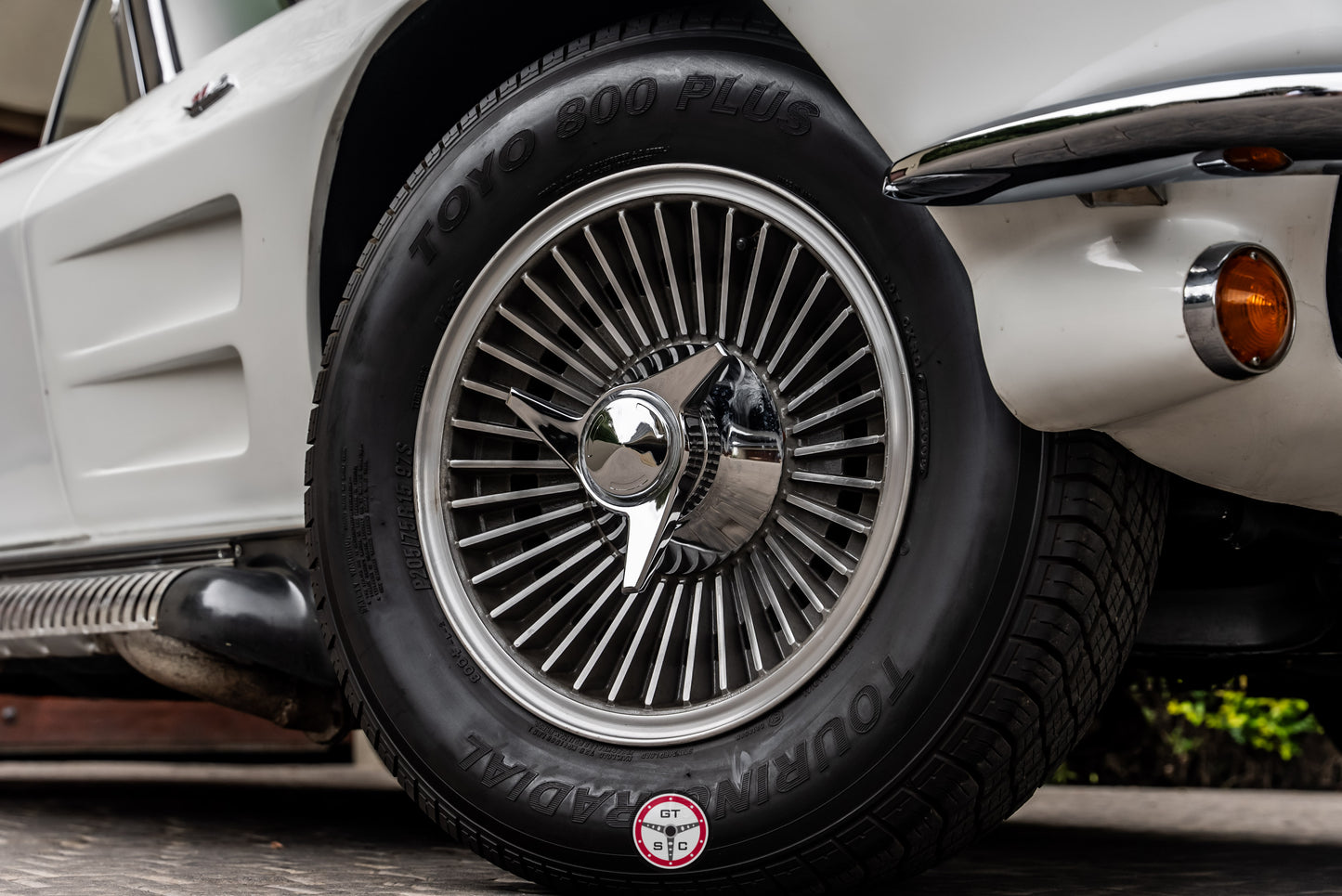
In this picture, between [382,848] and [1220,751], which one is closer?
[382,848]

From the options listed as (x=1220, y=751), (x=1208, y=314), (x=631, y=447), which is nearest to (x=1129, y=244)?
(x=1208, y=314)

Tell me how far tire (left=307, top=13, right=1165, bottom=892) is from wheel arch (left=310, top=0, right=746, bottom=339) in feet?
0.50

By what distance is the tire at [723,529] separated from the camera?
1.38 meters

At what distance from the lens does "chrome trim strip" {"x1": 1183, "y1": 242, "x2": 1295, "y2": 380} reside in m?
1.19

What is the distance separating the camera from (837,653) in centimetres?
147

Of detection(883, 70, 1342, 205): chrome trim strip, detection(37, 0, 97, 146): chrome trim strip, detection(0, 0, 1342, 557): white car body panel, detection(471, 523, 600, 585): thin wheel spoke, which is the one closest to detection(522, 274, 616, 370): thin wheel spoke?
detection(471, 523, 600, 585): thin wheel spoke

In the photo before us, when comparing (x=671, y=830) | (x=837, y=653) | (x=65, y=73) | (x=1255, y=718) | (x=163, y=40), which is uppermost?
(x=65, y=73)

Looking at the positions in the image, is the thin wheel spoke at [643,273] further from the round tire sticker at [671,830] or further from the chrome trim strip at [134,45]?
the chrome trim strip at [134,45]

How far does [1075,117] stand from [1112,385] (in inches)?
9.8

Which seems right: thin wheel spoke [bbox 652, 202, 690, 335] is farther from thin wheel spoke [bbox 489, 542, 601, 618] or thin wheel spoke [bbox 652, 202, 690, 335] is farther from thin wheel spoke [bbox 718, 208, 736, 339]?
thin wheel spoke [bbox 489, 542, 601, 618]

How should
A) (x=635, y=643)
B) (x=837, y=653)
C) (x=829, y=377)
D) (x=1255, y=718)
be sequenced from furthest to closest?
(x=1255, y=718) < (x=635, y=643) < (x=829, y=377) < (x=837, y=653)

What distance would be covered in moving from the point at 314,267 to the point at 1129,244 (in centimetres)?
131

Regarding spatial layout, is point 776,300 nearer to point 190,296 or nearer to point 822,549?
point 822,549

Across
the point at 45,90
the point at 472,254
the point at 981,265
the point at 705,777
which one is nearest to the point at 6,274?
the point at 472,254
